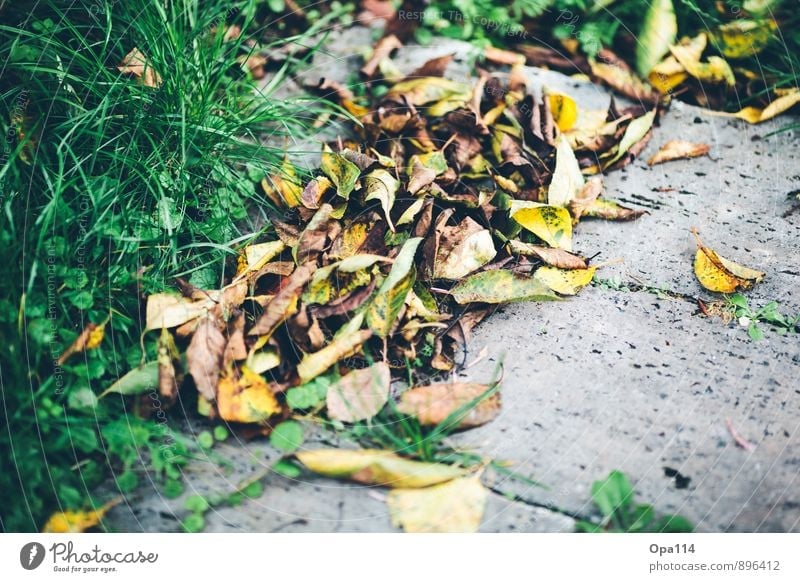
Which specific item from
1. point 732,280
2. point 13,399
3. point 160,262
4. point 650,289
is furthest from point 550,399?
point 13,399

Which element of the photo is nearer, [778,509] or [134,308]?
[778,509]

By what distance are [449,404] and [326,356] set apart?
0.22 meters

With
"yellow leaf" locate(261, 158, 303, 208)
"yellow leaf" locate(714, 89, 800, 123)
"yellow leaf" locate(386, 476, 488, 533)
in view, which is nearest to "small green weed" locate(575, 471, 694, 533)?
"yellow leaf" locate(386, 476, 488, 533)

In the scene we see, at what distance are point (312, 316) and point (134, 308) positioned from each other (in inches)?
12.6

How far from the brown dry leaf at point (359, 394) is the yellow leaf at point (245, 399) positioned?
0.10 m

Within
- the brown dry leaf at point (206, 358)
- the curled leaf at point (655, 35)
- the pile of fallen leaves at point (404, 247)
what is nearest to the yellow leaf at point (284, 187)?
the pile of fallen leaves at point (404, 247)

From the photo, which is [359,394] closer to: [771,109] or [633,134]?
[633,134]

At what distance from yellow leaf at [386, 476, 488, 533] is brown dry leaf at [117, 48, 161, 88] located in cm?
91

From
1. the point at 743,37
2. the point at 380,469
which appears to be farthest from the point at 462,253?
the point at 743,37

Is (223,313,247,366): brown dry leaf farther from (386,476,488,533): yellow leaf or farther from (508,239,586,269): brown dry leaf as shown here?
(508,239,586,269): brown dry leaf

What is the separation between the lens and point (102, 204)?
108 cm

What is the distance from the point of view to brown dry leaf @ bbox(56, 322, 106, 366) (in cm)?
99
